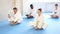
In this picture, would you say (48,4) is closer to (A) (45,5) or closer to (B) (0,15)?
(A) (45,5)

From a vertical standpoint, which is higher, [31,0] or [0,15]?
[31,0]

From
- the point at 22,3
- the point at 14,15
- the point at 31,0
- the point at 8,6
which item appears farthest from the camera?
the point at 31,0

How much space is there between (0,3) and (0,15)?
608mm

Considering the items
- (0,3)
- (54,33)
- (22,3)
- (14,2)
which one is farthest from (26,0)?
(54,33)

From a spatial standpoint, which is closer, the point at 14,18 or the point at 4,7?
the point at 14,18

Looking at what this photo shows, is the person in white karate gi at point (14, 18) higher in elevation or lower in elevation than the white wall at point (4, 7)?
lower

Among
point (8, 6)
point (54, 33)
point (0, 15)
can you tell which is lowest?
point (54, 33)

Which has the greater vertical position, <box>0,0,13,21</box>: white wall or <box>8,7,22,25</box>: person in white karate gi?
<box>0,0,13,21</box>: white wall

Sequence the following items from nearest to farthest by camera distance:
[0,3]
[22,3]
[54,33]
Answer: [54,33], [0,3], [22,3]

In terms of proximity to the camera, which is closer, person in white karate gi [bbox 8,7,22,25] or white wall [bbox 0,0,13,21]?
person in white karate gi [bbox 8,7,22,25]

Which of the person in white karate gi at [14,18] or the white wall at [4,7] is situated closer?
the person in white karate gi at [14,18]

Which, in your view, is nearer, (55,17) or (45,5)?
(55,17)

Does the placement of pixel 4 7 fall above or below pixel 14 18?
above

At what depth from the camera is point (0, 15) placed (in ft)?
21.8
